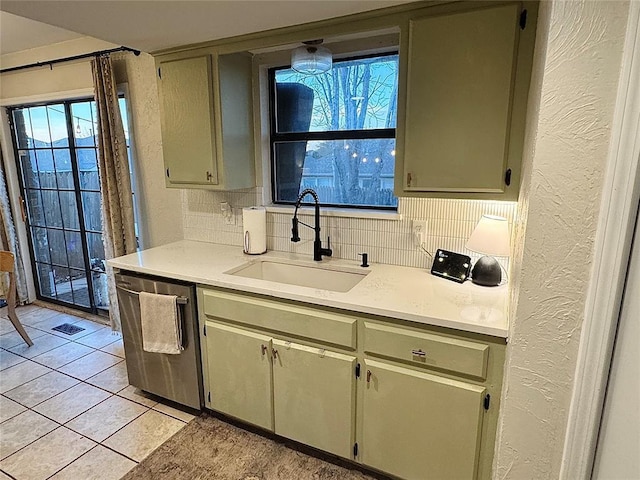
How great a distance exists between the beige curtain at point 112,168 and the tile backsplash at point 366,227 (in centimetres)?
52

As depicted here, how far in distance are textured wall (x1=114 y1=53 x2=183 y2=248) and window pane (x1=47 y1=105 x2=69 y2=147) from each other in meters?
0.94

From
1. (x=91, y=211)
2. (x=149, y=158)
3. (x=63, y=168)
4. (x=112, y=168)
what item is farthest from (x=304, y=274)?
(x=63, y=168)

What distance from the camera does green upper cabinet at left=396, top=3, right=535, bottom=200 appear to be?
1.59m

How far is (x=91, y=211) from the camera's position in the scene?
11.8ft

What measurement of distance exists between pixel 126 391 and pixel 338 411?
1.62 metres

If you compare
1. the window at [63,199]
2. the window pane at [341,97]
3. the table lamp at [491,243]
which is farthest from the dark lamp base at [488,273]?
the window at [63,199]

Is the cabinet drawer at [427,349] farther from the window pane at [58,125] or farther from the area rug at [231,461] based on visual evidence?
the window pane at [58,125]

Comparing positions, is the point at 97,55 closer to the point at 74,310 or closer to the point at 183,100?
the point at 183,100

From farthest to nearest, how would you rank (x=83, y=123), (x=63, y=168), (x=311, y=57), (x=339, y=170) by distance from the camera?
1. (x=63, y=168)
2. (x=83, y=123)
3. (x=339, y=170)
4. (x=311, y=57)

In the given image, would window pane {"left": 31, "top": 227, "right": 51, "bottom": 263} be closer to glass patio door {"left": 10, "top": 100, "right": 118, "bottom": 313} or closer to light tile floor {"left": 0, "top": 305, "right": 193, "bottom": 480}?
Result: glass patio door {"left": 10, "top": 100, "right": 118, "bottom": 313}

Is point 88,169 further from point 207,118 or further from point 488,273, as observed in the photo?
point 488,273

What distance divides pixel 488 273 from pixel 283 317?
1024 mm

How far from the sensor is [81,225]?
369 cm

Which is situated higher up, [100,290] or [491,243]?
[491,243]
